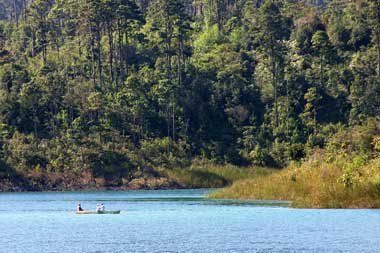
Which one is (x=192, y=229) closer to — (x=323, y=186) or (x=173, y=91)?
(x=323, y=186)

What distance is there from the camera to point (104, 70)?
477 ft

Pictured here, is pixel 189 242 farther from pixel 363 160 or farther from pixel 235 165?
pixel 235 165

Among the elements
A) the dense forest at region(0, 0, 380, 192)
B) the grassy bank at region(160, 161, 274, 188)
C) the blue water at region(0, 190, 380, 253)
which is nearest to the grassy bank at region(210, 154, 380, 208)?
the blue water at region(0, 190, 380, 253)

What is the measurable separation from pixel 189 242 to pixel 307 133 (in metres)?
76.7

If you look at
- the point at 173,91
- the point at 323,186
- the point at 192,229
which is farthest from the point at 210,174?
the point at 192,229

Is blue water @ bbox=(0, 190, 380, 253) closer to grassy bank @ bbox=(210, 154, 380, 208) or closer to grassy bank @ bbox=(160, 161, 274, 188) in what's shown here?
grassy bank @ bbox=(210, 154, 380, 208)

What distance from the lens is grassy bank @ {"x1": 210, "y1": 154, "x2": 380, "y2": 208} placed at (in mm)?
65125

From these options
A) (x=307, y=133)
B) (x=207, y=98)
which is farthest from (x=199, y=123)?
(x=307, y=133)

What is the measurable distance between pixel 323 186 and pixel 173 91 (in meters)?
65.1

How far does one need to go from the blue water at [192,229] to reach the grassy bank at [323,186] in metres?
0.84

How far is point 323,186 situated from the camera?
224 feet

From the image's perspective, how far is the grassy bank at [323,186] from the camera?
65.1m

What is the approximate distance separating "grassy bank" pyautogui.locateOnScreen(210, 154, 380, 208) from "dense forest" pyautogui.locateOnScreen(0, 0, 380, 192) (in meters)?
32.1

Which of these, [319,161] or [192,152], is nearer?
[319,161]
